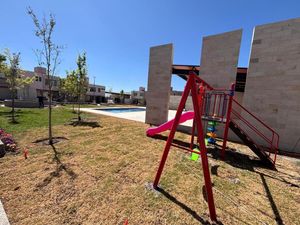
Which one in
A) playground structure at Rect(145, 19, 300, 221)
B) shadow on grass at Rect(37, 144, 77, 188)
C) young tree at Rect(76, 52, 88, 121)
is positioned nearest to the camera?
shadow on grass at Rect(37, 144, 77, 188)

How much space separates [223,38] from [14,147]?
1163cm

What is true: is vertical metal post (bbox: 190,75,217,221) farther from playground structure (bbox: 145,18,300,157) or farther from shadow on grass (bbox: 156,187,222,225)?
playground structure (bbox: 145,18,300,157)

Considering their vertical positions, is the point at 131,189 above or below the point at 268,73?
below

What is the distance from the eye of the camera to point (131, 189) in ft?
12.0

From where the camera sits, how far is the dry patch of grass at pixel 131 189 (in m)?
2.87

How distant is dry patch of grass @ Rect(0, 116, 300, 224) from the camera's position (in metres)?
2.87

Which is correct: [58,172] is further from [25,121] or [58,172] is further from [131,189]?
[25,121]

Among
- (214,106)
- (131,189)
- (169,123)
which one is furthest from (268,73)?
(131,189)

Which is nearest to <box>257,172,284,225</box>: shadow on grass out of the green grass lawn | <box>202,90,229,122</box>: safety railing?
<box>202,90,229,122</box>: safety railing

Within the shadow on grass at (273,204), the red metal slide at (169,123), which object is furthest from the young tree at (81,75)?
the shadow on grass at (273,204)

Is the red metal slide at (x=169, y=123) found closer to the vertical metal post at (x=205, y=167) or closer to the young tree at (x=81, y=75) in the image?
the vertical metal post at (x=205, y=167)

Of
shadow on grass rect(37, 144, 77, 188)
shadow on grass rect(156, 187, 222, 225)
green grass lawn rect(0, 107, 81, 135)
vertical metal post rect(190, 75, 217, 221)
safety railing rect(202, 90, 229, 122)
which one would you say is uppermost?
safety railing rect(202, 90, 229, 122)

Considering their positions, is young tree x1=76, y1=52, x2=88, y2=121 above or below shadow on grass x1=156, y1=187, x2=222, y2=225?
above

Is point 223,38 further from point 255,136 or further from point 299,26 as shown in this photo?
point 255,136
